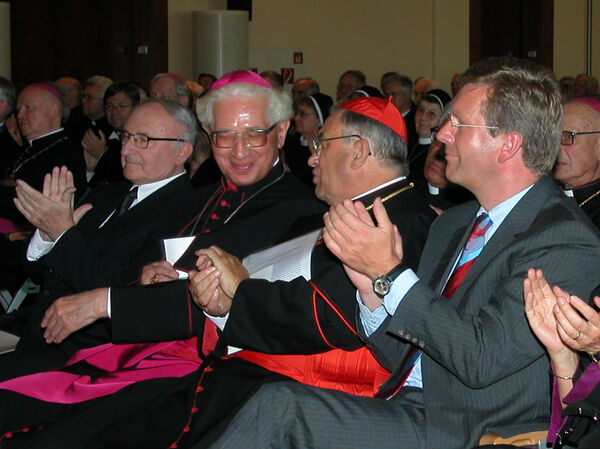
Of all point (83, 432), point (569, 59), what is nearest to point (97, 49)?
point (569, 59)

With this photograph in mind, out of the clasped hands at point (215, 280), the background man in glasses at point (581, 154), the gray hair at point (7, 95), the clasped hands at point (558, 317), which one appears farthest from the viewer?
the gray hair at point (7, 95)

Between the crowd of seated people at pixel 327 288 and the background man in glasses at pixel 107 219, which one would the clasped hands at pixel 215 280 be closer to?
the crowd of seated people at pixel 327 288

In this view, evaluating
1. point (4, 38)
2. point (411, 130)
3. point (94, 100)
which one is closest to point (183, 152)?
point (411, 130)

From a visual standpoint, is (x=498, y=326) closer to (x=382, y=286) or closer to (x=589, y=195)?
(x=382, y=286)

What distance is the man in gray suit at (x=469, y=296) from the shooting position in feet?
6.66

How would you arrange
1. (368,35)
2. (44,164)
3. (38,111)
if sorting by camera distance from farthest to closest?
(368,35)
(38,111)
(44,164)

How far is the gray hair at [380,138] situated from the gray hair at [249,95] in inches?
23.5

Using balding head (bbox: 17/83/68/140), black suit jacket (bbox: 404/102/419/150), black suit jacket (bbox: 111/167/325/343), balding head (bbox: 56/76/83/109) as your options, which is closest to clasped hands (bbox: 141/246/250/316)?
black suit jacket (bbox: 111/167/325/343)

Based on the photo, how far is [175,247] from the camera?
10.9 ft

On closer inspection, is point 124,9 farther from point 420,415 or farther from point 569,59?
point 420,415

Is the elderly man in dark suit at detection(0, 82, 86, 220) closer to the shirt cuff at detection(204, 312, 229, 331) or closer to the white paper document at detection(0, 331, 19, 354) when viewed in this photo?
the white paper document at detection(0, 331, 19, 354)

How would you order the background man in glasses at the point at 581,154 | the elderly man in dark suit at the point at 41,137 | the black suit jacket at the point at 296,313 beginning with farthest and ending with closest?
the elderly man in dark suit at the point at 41,137 → the background man in glasses at the point at 581,154 → the black suit jacket at the point at 296,313

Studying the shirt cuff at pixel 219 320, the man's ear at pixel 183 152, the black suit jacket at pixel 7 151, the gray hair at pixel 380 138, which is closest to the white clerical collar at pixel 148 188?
the man's ear at pixel 183 152

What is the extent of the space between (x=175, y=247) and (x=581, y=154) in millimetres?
2002
